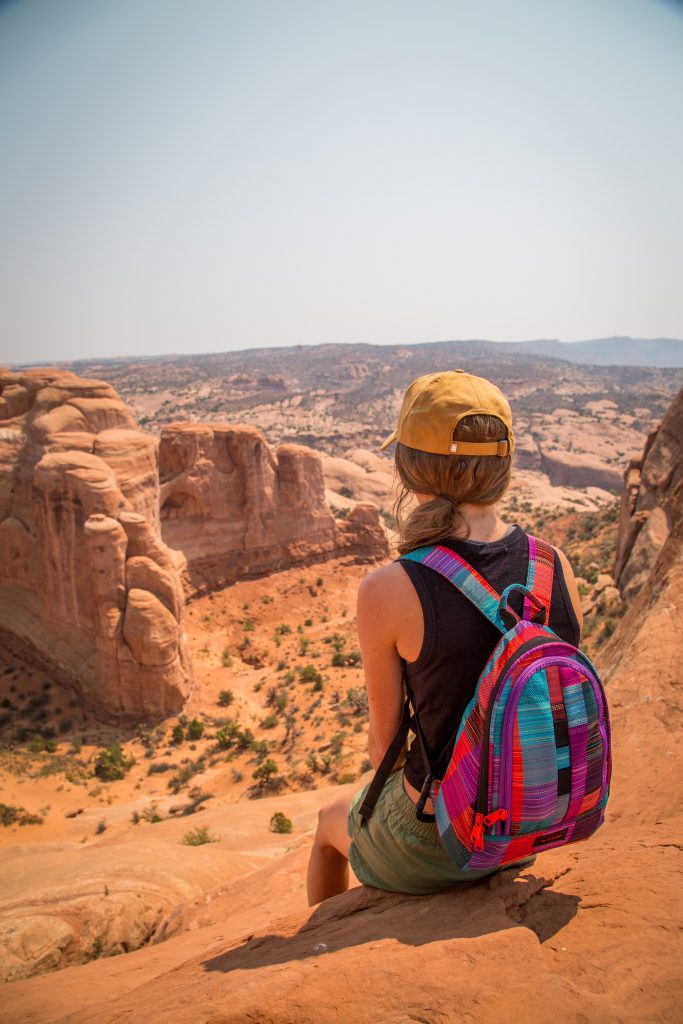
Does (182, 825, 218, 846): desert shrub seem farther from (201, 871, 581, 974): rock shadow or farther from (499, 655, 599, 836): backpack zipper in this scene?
(499, 655, 599, 836): backpack zipper

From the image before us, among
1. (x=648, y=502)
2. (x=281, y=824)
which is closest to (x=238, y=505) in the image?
(x=648, y=502)

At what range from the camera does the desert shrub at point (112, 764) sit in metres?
12.5

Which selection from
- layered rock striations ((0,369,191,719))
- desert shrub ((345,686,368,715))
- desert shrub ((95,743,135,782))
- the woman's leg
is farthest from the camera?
desert shrub ((345,686,368,715))

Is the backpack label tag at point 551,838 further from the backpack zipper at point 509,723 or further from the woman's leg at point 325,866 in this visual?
the woman's leg at point 325,866

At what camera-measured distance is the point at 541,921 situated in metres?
2.04

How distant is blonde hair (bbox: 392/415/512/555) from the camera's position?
2129mm

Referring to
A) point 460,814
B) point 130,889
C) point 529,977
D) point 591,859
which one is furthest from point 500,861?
point 130,889

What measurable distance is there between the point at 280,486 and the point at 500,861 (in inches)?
963

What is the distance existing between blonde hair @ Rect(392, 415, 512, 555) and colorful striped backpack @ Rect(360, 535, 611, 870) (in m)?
0.13

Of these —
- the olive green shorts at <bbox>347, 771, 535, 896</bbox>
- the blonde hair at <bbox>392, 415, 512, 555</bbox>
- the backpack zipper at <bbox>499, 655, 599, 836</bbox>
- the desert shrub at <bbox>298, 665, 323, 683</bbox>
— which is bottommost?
the desert shrub at <bbox>298, 665, 323, 683</bbox>

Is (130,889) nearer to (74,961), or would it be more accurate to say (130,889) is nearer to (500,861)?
(74,961)

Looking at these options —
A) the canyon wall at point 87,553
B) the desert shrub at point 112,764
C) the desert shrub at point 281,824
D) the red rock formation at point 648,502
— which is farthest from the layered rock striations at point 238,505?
the desert shrub at point 281,824

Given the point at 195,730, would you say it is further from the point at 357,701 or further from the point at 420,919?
the point at 420,919

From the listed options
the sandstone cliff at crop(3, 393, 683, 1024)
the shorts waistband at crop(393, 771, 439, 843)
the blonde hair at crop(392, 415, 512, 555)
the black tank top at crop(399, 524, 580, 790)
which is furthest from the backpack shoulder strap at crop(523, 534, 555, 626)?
the sandstone cliff at crop(3, 393, 683, 1024)
